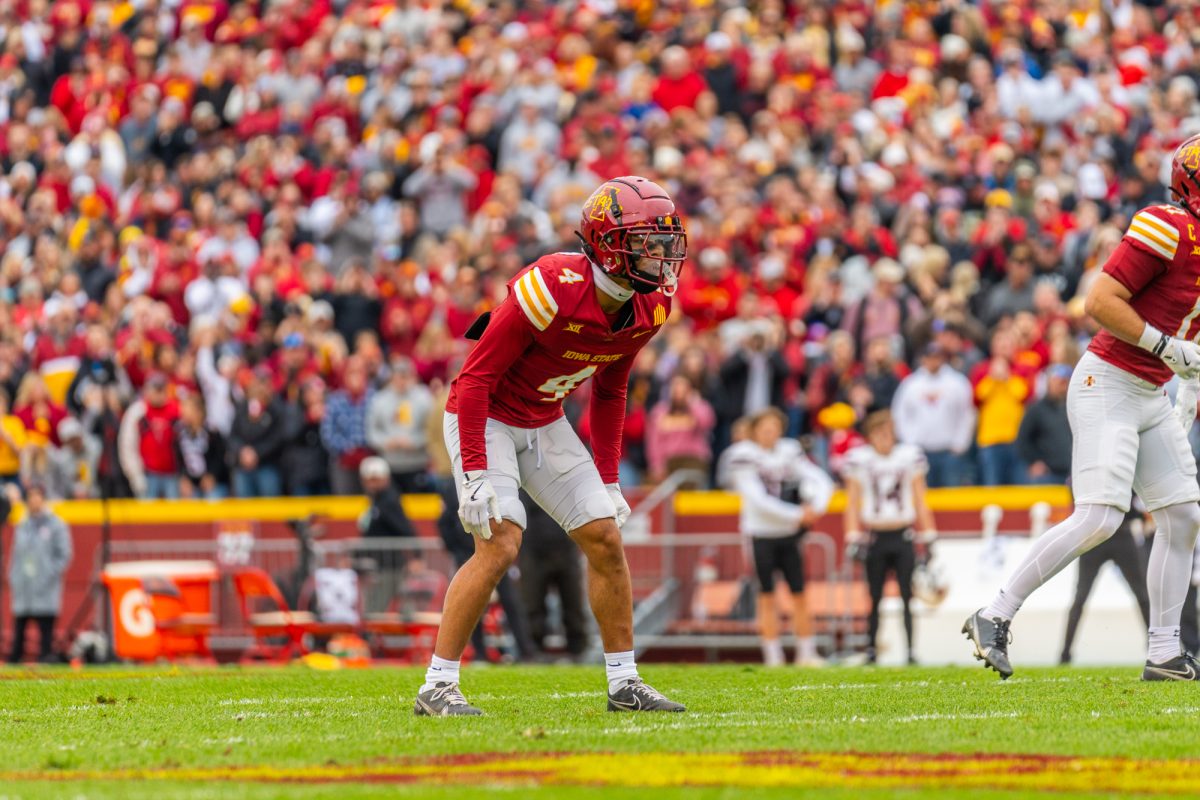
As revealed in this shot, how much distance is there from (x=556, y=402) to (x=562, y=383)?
0.63 feet

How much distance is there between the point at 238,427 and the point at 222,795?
1316 cm

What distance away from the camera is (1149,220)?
27.6 feet

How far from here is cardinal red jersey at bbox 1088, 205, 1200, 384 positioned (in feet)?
27.5

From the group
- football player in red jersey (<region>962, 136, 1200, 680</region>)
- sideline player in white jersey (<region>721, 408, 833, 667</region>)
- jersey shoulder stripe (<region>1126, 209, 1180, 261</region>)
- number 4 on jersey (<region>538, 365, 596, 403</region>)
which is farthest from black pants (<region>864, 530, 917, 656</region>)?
number 4 on jersey (<region>538, 365, 596, 403</region>)

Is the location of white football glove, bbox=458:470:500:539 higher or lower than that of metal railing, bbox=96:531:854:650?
higher

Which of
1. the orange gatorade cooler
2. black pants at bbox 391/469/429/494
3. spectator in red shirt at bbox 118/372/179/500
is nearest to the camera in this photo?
the orange gatorade cooler

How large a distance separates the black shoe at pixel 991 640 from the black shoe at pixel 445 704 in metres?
2.22

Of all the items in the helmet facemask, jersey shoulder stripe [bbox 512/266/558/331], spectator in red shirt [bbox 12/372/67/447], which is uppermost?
spectator in red shirt [bbox 12/372/67/447]

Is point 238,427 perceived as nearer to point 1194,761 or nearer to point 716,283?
point 716,283

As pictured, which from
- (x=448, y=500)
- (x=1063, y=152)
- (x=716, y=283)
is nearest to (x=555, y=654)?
(x=448, y=500)

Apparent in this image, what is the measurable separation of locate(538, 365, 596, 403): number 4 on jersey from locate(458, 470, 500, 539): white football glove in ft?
1.74

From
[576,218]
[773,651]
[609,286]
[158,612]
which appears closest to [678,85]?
[576,218]

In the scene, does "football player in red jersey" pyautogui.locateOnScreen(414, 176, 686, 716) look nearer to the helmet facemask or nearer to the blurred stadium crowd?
the helmet facemask

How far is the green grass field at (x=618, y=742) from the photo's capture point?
18.9 ft
